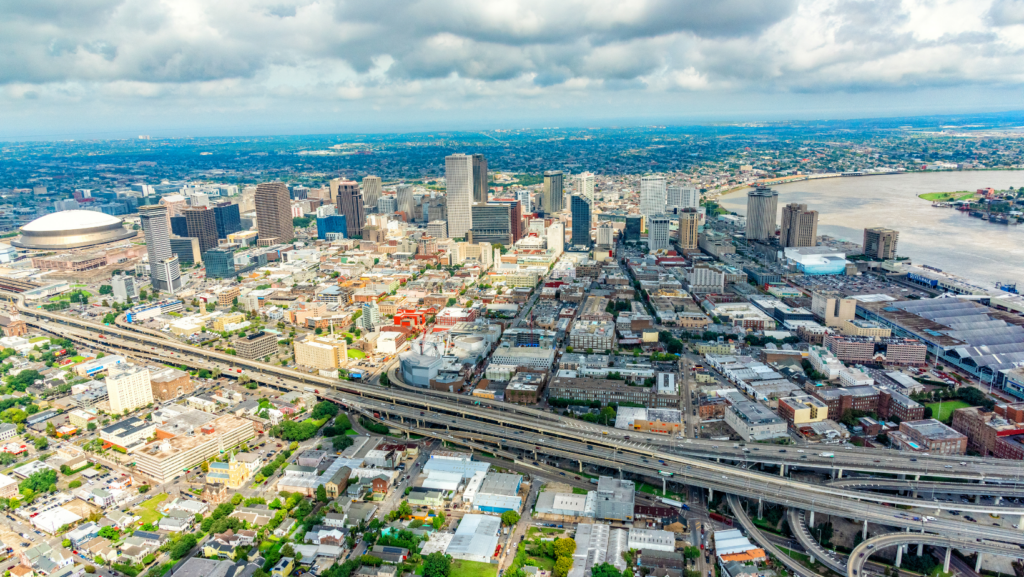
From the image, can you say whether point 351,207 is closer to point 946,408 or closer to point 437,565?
point 437,565

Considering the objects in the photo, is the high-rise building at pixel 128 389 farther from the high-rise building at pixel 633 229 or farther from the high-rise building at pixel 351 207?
the high-rise building at pixel 633 229

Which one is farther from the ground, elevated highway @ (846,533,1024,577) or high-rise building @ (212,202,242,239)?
high-rise building @ (212,202,242,239)

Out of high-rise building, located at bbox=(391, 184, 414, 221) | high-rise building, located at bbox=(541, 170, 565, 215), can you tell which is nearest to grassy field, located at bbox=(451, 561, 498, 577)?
high-rise building, located at bbox=(541, 170, 565, 215)

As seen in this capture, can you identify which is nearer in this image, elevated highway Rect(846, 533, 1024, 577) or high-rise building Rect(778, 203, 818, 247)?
elevated highway Rect(846, 533, 1024, 577)

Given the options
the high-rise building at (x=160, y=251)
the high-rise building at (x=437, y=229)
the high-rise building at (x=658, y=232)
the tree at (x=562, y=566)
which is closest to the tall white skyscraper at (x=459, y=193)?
the high-rise building at (x=437, y=229)

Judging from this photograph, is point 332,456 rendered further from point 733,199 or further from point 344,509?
point 733,199

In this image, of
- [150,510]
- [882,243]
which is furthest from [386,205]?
[150,510]

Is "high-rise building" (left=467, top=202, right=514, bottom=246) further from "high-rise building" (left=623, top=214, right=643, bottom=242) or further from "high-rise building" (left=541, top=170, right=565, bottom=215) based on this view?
"high-rise building" (left=541, top=170, right=565, bottom=215)

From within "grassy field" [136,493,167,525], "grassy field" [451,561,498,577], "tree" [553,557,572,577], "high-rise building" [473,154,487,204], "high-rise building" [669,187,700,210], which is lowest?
"grassy field" [451,561,498,577]
